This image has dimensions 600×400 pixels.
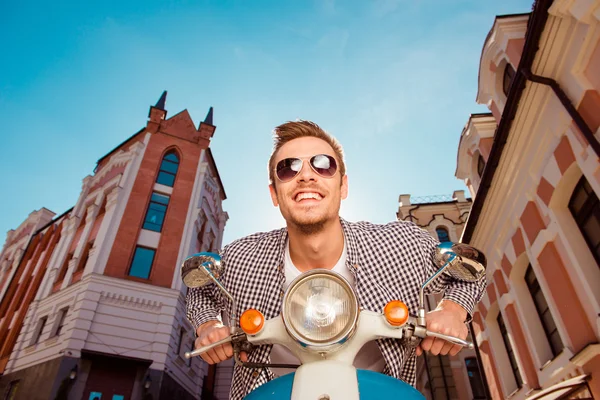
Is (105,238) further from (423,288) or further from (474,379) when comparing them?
(423,288)

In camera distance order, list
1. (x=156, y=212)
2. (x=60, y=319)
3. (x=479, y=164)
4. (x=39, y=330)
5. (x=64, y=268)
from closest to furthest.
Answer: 1. (x=479, y=164)
2. (x=60, y=319)
3. (x=39, y=330)
4. (x=64, y=268)
5. (x=156, y=212)

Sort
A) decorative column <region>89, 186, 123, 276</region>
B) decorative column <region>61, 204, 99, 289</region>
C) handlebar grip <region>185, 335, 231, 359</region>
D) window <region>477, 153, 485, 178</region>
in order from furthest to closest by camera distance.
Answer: decorative column <region>61, 204, 99, 289</region>
decorative column <region>89, 186, 123, 276</region>
window <region>477, 153, 485, 178</region>
handlebar grip <region>185, 335, 231, 359</region>

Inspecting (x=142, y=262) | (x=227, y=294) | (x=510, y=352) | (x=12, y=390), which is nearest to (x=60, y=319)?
(x=12, y=390)

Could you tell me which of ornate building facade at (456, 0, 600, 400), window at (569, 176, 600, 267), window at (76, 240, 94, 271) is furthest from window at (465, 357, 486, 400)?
window at (76, 240, 94, 271)

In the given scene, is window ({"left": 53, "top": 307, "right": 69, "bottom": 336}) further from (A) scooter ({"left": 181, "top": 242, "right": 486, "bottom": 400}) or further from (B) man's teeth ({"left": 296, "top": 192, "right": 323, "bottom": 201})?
(A) scooter ({"left": 181, "top": 242, "right": 486, "bottom": 400})

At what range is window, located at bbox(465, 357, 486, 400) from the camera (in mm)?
14143

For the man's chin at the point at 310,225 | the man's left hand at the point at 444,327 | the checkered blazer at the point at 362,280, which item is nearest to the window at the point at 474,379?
the checkered blazer at the point at 362,280

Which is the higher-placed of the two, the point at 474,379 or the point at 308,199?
the point at 474,379

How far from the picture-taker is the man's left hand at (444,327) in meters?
1.56

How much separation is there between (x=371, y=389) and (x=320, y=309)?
343mm

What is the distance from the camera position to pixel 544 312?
8141 mm

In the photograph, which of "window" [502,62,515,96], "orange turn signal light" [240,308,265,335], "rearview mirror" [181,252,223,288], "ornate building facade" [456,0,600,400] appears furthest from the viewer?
"window" [502,62,515,96]

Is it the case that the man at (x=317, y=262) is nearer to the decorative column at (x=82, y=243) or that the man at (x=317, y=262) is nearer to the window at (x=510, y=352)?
the window at (x=510, y=352)

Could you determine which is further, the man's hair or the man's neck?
the man's hair
